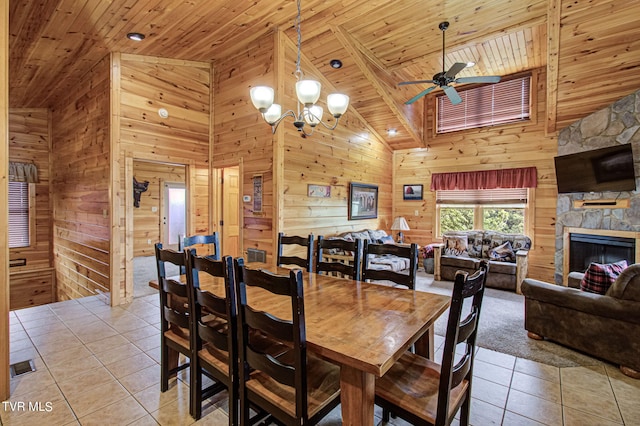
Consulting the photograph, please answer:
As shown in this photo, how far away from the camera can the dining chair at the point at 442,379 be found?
4.42 ft

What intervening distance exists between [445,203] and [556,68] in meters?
3.14

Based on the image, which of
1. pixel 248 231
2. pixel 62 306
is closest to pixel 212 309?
pixel 248 231

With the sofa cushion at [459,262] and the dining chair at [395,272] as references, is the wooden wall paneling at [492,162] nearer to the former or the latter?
the sofa cushion at [459,262]

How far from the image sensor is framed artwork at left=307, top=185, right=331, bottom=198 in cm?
488

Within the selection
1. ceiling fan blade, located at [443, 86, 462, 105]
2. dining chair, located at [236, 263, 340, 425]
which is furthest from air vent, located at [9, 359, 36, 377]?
ceiling fan blade, located at [443, 86, 462, 105]

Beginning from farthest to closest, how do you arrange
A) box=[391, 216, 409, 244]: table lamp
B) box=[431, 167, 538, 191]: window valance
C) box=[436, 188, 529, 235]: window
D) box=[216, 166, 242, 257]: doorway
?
box=[391, 216, 409, 244]: table lamp → box=[436, 188, 529, 235]: window → box=[431, 167, 538, 191]: window valance → box=[216, 166, 242, 257]: doorway

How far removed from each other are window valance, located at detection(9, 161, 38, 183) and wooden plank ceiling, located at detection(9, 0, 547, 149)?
141 cm

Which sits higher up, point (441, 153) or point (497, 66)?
point (497, 66)

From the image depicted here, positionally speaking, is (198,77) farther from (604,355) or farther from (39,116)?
(604,355)

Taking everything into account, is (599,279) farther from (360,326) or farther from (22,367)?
(22,367)

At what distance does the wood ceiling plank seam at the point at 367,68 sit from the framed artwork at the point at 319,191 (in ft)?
6.16

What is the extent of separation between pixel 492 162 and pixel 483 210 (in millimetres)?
981

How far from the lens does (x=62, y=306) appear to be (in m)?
4.12

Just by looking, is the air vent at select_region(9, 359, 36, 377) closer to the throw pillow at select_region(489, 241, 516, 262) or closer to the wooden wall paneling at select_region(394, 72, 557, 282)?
the throw pillow at select_region(489, 241, 516, 262)
